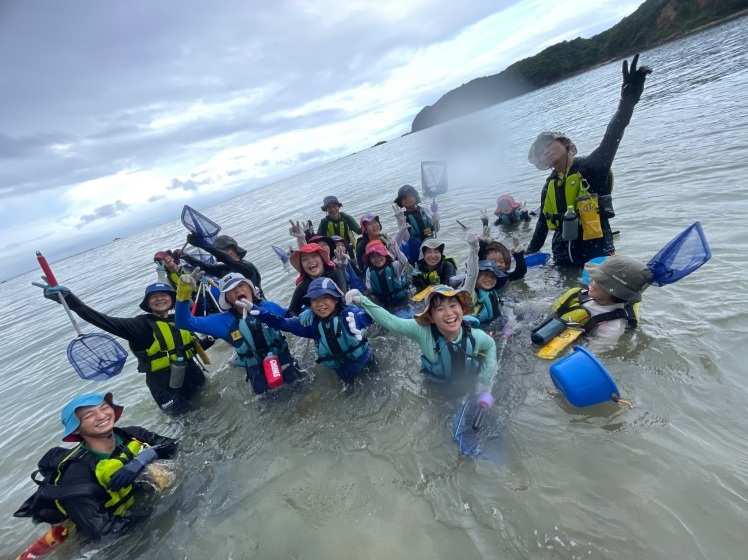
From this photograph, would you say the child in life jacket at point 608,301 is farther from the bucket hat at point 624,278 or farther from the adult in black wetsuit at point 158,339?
the adult in black wetsuit at point 158,339

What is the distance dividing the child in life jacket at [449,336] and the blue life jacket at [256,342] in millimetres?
1667

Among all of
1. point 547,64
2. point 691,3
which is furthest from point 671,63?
point 547,64

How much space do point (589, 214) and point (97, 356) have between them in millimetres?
7717

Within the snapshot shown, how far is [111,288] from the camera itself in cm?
2189

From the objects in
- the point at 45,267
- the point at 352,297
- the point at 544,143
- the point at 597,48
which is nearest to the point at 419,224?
the point at 544,143

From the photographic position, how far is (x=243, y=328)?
5242 mm

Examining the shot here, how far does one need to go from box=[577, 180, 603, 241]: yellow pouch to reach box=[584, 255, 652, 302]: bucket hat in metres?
1.54

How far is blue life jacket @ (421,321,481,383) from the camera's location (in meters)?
4.23

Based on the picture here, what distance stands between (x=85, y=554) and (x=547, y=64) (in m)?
106

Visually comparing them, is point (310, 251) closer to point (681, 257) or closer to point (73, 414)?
point (73, 414)

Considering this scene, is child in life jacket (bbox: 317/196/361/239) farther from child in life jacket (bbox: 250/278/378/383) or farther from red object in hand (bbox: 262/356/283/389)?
red object in hand (bbox: 262/356/283/389)

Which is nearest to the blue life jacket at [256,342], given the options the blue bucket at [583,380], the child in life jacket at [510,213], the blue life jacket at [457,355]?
the blue life jacket at [457,355]

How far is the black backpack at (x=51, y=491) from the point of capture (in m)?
3.53

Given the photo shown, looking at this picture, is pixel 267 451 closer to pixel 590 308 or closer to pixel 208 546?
pixel 208 546
